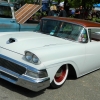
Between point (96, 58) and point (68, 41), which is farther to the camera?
point (96, 58)

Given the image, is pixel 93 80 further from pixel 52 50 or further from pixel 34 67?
pixel 34 67

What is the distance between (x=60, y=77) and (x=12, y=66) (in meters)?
1.10

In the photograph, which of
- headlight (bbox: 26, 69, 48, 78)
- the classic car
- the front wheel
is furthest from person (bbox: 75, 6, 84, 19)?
headlight (bbox: 26, 69, 48, 78)

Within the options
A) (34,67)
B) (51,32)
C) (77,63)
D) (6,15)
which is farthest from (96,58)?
(6,15)

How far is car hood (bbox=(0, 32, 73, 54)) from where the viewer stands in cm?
427

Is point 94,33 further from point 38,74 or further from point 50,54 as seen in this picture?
point 38,74

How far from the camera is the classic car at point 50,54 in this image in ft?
12.9

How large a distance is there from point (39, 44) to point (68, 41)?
85 centimetres

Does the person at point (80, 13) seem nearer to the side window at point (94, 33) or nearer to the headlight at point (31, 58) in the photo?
the side window at point (94, 33)

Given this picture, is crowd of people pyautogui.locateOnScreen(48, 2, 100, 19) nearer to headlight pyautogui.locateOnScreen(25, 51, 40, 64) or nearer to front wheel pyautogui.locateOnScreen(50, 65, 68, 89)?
front wheel pyautogui.locateOnScreen(50, 65, 68, 89)

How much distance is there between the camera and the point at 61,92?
4.42m

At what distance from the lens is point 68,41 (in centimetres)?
504

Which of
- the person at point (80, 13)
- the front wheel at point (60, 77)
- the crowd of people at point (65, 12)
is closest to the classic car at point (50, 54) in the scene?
the front wheel at point (60, 77)

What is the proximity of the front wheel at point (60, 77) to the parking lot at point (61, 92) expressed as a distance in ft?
0.33
